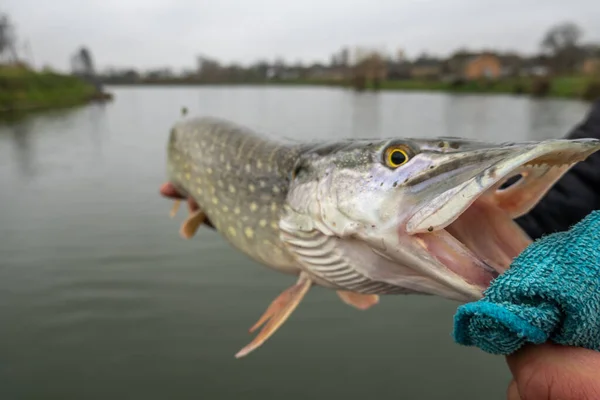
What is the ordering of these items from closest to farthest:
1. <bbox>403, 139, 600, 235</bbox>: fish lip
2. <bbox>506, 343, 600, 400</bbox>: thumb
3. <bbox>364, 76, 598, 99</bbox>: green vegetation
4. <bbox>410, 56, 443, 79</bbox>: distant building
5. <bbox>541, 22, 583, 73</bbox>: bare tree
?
1. <bbox>506, 343, 600, 400</bbox>: thumb
2. <bbox>403, 139, 600, 235</bbox>: fish lip
3. <bbox>364, 76, 598, 99</bbox>: green vegetation
4. <bbox>541, 22, 583, 73</bbox>: bare tree
5. <bbox>410, 56, 443, 79</bbox>: distant building

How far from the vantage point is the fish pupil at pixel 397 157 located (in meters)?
1.28

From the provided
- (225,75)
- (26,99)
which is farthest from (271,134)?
(225,75)

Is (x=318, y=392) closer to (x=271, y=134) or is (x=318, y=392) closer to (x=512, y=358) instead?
(x=271, y=134)

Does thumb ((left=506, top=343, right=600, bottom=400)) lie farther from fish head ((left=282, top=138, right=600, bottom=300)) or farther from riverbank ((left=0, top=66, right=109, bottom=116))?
riverbank ((left=0, top=66, right=109, bottom=116))

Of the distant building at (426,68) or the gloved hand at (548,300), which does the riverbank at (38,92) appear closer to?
the gloved hand at (548,300)

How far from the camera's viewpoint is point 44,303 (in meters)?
4.55

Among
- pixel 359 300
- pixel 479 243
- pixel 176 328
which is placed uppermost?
pixel 479 243

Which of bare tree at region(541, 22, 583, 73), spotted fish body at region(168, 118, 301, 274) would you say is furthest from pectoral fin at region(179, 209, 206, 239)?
bare tree at region(541, 22, 583, 73)

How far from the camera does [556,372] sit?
2.85ft

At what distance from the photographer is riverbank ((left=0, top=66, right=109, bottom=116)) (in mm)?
25594

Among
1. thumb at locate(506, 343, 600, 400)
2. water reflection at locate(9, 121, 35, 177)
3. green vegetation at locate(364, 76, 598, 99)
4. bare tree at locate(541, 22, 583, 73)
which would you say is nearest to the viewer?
thumb at locate(506, 343, 600, 400)

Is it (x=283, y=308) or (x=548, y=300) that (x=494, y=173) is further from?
(x=283, y=308)

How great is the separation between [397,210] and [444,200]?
149mm

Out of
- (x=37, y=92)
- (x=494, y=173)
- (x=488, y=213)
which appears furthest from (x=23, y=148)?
(x=37, y=92)
